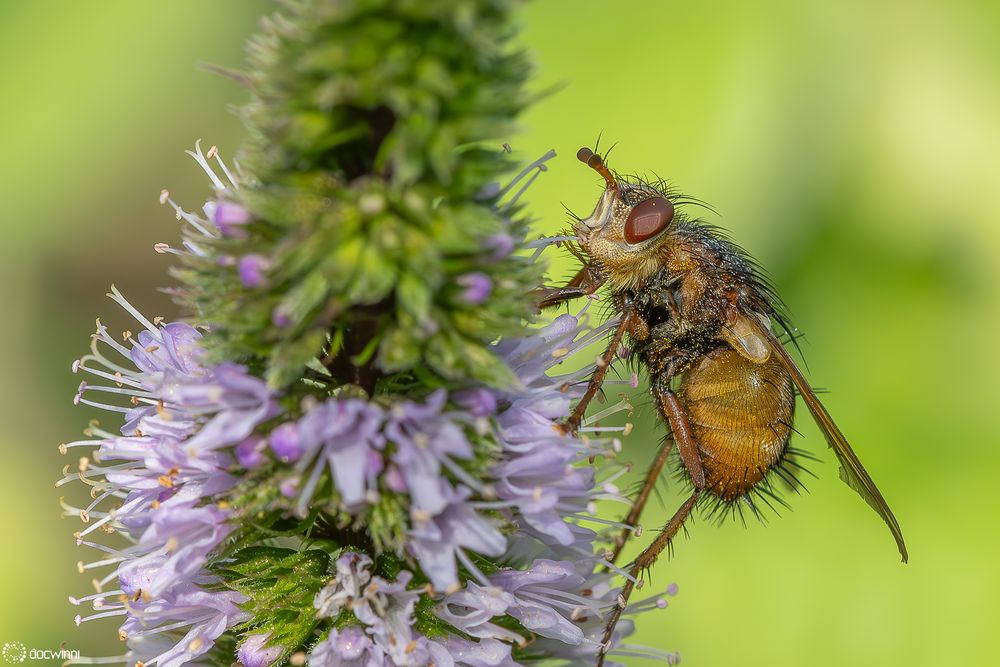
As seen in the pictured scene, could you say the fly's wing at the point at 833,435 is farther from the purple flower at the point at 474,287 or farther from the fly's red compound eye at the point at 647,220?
the purple flower at the point at 474,287

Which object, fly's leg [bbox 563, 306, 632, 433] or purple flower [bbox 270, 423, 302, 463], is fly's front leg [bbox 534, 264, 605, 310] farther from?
purple flower [bbox 270, 423, 302, 463]

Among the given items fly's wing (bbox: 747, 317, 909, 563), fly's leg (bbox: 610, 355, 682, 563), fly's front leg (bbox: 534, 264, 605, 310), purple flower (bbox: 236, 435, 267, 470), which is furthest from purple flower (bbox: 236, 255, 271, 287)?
fly's wing (bbox: 747, 317, 909, 563)

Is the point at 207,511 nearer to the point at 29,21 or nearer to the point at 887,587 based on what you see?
the point at 887,587

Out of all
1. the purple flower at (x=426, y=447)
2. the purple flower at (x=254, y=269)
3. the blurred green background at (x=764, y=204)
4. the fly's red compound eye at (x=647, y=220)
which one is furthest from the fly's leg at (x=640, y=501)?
the blurred green background at (x=764, y=204)

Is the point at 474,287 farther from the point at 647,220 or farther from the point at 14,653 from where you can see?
the point at 14,653

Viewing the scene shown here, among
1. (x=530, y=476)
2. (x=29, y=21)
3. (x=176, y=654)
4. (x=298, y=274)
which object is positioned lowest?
(x=176, y=654)

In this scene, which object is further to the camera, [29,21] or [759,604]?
[29,21]

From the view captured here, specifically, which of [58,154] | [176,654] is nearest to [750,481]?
[176,654]
